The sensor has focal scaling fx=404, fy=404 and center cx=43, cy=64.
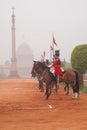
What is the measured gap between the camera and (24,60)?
177 meters

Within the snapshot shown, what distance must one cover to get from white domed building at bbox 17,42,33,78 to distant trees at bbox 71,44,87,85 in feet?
458


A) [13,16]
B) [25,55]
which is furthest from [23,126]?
[25,55]

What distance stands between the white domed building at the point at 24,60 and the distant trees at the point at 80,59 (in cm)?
13949

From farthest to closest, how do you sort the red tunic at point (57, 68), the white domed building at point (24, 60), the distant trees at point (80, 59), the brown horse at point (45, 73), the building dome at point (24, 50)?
1. the building dome at point (24, 50)
2. the white domed building at point (24, 60)
3. the distant trees at point (80, 59)
4. the brown horse at point (45, 73)
5. the red tunic at point (57, 68)

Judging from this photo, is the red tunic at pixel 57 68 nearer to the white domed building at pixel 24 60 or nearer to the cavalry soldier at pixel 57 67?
the cavalry soldier at pixel 57 67

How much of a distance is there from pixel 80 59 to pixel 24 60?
5735 inches

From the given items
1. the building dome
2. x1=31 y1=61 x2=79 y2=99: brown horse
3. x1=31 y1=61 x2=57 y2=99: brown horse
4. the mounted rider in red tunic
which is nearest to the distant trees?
x1=31 y1=61 x2=57 y2=99: brown horse

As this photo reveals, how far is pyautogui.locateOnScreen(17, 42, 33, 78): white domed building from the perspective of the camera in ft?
568

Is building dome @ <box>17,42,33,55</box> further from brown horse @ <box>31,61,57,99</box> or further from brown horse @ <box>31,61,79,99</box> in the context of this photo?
brown horse @ <box>31,61,79,99</box>

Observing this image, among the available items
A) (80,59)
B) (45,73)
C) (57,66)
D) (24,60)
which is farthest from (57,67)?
(24,60)

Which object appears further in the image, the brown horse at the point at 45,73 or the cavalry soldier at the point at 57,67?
the brown horse at the point at 45,73

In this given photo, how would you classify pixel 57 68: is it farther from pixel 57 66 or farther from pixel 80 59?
pixel 80 59

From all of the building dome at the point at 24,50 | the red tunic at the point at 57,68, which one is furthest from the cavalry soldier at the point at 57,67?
the building dome at the point at 24,50

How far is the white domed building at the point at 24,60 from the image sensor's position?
17312 centimetres
